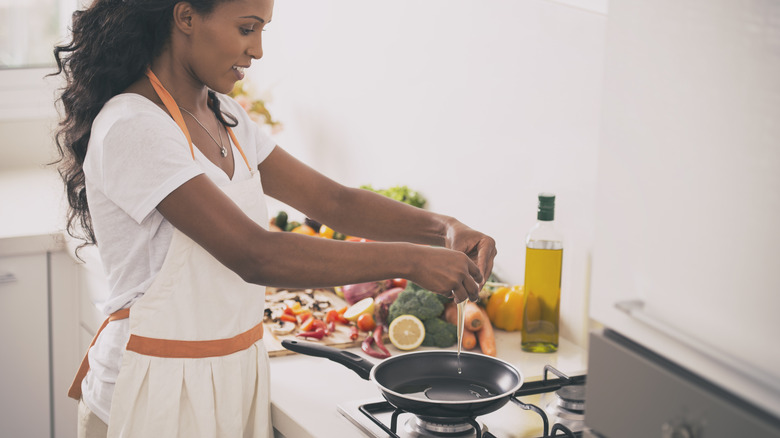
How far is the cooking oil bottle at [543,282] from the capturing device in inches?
60.9

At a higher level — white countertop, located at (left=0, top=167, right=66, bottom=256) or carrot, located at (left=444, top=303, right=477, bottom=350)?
white countertop, located at (left=0, top=167, right=66, bottom=256)

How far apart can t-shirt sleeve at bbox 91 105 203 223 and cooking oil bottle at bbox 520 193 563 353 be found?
69cm

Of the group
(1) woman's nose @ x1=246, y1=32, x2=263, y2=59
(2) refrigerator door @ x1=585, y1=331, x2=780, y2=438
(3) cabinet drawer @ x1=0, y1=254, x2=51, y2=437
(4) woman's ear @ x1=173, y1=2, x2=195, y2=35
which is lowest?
(3) cabinet drawer @ x1=0, y1=254, x2=51, y2=437

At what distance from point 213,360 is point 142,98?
1.30ft

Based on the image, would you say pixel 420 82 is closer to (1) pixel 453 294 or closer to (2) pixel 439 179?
(2) pixel 439 179

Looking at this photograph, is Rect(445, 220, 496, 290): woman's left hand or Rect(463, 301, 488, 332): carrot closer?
Rect(445, 220, 496, 290): woman's left hand

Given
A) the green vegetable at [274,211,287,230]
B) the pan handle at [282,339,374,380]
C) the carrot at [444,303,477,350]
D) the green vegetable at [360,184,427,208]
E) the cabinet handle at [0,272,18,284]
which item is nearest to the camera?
the pan handle at [282,339,374,380]

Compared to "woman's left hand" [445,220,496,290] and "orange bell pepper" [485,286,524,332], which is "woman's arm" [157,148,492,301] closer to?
"woman's left hand" [445,220,496,290]

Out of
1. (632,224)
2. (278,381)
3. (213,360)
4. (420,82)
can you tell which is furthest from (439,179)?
(632,224)

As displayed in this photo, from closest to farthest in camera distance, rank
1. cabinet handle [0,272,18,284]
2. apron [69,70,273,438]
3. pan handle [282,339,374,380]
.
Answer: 1. apron [69,70,273,438]
2. pan handle [282,339,374,380]
3. cabinet handle [0,272,18,284]

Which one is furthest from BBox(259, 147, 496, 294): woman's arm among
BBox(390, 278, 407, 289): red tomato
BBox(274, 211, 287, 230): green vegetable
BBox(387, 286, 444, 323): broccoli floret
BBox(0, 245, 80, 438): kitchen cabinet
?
BBox(0, 245, 80, 438): kitchen cabinet

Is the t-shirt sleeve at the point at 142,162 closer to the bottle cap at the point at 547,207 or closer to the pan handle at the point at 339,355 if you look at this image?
the pan handle at the point at 339,355

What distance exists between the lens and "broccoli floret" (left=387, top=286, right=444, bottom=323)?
5.32ft

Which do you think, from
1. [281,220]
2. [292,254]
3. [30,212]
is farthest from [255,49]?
[30,212]
